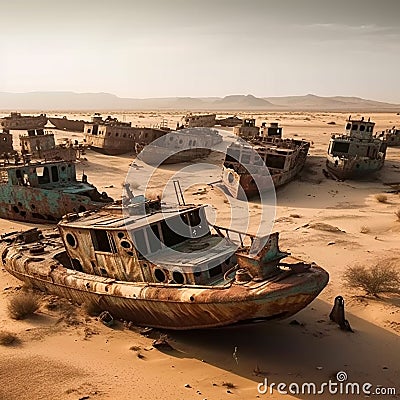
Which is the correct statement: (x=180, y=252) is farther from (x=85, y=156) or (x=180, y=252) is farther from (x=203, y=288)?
(x=85, y=156)

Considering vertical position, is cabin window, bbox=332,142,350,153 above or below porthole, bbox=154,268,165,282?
above

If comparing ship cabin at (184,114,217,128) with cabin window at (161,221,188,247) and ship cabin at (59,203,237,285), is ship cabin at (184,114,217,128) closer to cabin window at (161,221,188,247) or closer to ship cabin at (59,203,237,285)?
ship cabin at (59,203,237,285)

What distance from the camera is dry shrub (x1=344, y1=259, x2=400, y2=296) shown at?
1109 centimetres

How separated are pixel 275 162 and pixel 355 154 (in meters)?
6.95

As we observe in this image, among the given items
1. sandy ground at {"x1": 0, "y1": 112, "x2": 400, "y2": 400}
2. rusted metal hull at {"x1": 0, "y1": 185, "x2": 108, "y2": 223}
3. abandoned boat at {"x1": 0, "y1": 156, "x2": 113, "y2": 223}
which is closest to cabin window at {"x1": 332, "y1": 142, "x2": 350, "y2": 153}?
sandy ground at {"x1": 0, "y1": 112, "x2": 400, "y2": 400}

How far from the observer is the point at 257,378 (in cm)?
784

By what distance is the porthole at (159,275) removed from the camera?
9.23m

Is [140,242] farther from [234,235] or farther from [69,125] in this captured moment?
[69,125]

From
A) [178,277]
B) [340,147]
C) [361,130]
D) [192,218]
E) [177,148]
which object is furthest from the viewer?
[177,148]

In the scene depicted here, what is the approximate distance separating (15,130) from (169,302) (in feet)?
154

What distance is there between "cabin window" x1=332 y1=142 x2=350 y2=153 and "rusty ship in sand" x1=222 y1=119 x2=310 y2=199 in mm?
2516

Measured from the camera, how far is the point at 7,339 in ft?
28.7

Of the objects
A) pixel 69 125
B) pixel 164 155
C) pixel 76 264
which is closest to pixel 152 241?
→ pixel 76 264

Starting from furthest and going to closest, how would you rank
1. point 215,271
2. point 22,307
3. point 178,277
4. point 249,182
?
point 249,182 → point 22,307 → point 215,271 → point 178,277
